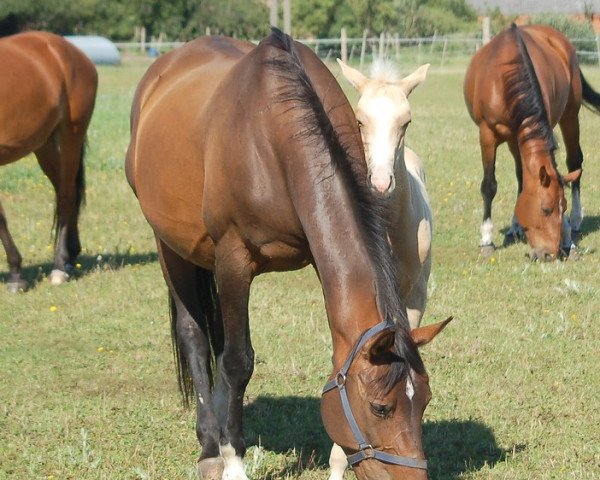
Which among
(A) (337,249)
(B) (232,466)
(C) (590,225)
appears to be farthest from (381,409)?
(C) (590,225)

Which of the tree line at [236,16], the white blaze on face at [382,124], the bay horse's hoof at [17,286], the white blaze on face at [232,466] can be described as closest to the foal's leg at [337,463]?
the white blaze on face at [232,466]

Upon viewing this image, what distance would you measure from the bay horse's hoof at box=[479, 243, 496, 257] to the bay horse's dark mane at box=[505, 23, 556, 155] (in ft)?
3.71

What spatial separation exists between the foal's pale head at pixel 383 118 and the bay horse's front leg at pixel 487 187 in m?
4.50

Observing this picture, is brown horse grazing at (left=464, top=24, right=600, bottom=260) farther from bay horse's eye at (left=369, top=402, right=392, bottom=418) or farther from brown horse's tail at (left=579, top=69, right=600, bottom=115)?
bay horse's eye at (left=369, top=402, right=392, bottom=418)

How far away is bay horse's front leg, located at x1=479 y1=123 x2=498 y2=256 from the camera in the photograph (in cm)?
966

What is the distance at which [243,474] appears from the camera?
4.58 m

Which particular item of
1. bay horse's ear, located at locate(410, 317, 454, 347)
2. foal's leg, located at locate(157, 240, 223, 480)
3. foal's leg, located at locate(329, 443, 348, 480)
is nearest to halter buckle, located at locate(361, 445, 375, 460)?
bay horse's ear, located at locate(410, 317, 454, 347)

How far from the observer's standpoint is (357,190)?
367 centimetres

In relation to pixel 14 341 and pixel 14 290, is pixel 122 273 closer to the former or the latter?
pixel 14 290

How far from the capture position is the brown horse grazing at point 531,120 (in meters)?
8.93

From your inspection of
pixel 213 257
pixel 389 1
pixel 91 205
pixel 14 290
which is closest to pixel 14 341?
pixel 14 290

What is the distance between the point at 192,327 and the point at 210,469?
850 mm

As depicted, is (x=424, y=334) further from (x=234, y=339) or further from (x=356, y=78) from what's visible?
(x=356, y=78)

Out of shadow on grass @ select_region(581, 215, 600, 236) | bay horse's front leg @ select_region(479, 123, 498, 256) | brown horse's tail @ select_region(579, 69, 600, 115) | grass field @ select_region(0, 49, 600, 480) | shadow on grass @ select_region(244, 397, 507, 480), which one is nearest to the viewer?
shadow on grass @ select_region(244, 397, 507, 480)
